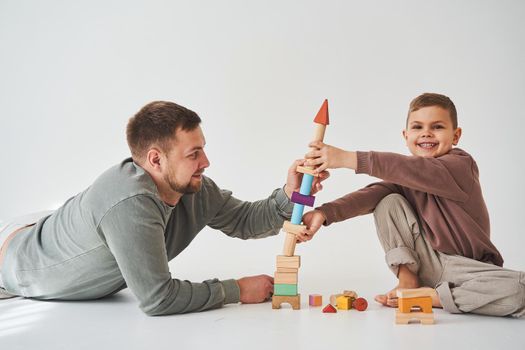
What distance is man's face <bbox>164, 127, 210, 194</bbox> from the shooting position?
1981 mm

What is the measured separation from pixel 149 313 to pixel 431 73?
8.10ft

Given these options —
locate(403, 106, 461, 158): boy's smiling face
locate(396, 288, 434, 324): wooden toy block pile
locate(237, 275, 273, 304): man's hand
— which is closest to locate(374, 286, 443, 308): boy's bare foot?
locate(396, 288, 434, 324): wooden toy block pile

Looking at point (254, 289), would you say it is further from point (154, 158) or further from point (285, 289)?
point (154, 158)

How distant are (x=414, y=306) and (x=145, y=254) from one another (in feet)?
2.71

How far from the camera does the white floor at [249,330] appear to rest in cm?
155

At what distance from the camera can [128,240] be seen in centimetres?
179

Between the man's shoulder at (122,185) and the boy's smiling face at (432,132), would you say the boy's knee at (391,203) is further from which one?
the man's shoulder at (122,185)

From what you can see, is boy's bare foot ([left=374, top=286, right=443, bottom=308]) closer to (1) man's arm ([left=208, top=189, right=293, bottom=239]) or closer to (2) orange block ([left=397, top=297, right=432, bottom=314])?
(2) orange block ([left=397, top=297, right=432, bottom=314])

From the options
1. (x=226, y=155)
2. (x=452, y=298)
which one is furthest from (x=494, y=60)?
(x=452, y=298)

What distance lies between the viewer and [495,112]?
3564 mm

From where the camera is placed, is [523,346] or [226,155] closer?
[523,346]

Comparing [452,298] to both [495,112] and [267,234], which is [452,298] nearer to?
[267,234]

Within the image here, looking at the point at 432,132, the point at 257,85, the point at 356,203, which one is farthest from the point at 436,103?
the point at 257,85

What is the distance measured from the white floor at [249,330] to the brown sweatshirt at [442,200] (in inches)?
11.2
